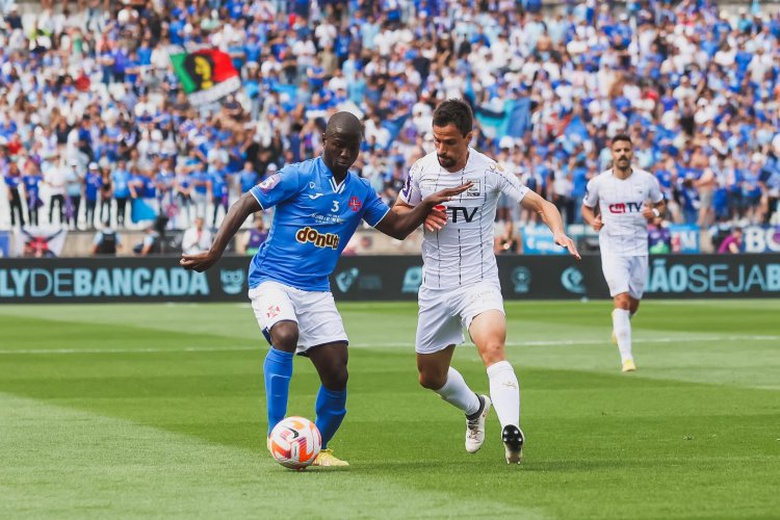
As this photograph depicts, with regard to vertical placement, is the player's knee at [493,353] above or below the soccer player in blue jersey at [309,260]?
below

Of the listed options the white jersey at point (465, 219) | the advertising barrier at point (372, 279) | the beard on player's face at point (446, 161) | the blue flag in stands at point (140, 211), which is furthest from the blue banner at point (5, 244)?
the beard on player's face at point (446, 161)

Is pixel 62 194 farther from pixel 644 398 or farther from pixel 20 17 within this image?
pixel 644 398

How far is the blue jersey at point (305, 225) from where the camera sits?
966cm

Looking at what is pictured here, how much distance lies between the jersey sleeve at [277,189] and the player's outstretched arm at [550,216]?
161 centimetres

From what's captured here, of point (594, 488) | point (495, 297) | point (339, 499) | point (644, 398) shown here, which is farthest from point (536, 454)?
point (644, 398)

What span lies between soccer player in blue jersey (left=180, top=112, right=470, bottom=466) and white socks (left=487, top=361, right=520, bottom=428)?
3.18 ft

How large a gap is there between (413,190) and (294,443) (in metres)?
2.09

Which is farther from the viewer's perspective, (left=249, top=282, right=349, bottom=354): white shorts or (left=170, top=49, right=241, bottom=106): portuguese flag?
(left=170, top=49, right=241, bottom=106): portuguese flag

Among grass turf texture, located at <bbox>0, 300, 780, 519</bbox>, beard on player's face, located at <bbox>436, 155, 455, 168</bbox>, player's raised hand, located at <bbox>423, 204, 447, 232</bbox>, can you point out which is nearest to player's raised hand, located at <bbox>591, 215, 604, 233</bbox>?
grass turf texture, located at <bbox>0, 300, 780, 519</bbox>

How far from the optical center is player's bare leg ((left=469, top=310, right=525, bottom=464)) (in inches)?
365

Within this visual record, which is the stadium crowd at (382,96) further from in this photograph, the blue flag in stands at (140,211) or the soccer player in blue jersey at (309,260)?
the soccer player in blue jersey at (309,260)

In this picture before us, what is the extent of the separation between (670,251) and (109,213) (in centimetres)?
1258

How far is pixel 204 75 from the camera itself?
3809 centimetres

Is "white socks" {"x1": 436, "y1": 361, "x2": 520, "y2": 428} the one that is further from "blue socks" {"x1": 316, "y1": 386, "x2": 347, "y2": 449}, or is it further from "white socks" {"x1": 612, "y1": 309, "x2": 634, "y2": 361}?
"white socks" {"x1": 612, "y1": 309, "x2": 634, "y2": 361}
